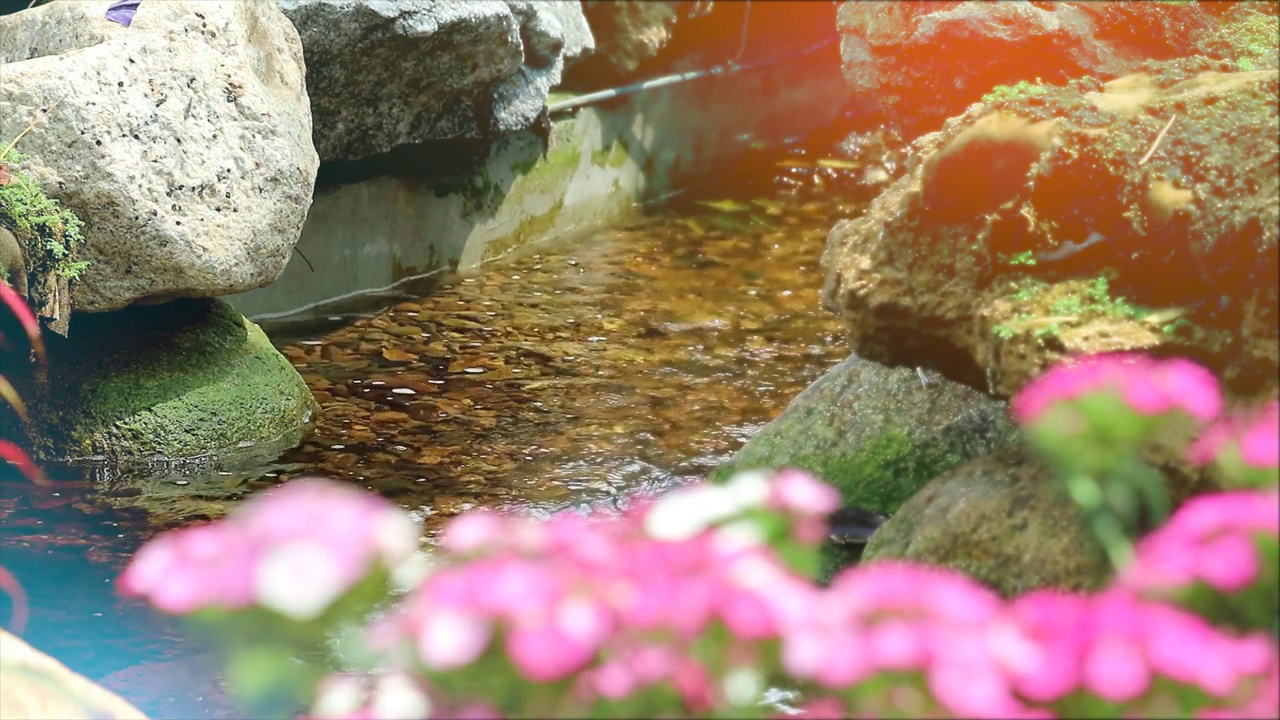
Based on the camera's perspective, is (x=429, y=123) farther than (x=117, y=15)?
Yes

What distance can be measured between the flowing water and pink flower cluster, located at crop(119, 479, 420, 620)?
2.05 meters

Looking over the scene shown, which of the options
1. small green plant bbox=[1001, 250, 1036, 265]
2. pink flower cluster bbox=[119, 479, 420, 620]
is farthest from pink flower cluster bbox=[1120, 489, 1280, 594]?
small green plant bbox=[1001, 250, 1036, 265]

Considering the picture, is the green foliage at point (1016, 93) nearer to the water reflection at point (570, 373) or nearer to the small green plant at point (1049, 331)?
the small green plant at point (1049, 331)

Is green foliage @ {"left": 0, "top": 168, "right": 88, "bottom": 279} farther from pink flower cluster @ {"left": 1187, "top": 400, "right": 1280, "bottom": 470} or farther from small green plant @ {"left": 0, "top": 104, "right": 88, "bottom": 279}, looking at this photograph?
pink flower cluster @ {"left": 1187, "top": 400, "right": 1280, "bottom": 470}

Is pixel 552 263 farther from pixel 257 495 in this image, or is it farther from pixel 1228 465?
pixel 1228 465

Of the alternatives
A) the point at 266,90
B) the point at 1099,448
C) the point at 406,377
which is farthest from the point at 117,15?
the point at 1099,448

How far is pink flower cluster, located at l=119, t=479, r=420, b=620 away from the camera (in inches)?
57.8

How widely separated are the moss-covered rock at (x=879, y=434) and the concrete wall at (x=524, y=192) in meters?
3.62

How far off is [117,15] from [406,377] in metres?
1.98

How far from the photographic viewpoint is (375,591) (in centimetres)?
158

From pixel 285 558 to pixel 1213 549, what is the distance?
3.75ft

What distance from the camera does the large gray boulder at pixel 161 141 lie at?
16.0ft

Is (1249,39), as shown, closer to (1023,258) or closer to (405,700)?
(1023,258)

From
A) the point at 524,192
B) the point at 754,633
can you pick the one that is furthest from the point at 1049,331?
the point at 524,192
